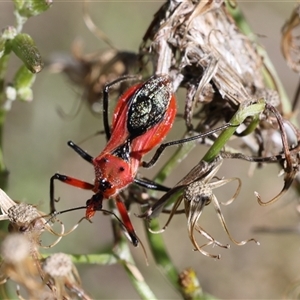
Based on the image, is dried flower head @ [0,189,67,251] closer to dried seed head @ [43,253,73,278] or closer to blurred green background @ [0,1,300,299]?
dried seed head @ [43,253,73,278]

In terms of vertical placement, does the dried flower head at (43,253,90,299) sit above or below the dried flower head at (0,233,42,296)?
below

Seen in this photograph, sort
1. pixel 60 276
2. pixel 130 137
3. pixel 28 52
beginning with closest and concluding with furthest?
pixel 60 276 → pixel 28 52 → pixel 130 137

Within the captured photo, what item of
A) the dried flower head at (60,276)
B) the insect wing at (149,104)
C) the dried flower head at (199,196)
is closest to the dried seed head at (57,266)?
the dried flower head at (60,276)

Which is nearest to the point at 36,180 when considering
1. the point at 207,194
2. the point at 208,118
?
the point at 208,118

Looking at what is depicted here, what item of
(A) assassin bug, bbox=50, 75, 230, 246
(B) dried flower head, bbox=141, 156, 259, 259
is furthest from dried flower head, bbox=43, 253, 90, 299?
(A) assassin bug, bbox=50, 75, 230, 246

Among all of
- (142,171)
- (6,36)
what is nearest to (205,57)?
(6,36)

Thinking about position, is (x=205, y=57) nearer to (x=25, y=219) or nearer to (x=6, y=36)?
(x=6, y=36)

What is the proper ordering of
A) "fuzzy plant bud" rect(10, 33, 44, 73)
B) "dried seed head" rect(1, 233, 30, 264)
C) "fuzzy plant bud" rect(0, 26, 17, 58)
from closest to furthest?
"dried seed head" rect(1, 233, 30, 264) < "fuzzy plant bud" rect(10, 33, 44, 73) < "fuzzy plant bud" rect(0, 26, 17, 58)
